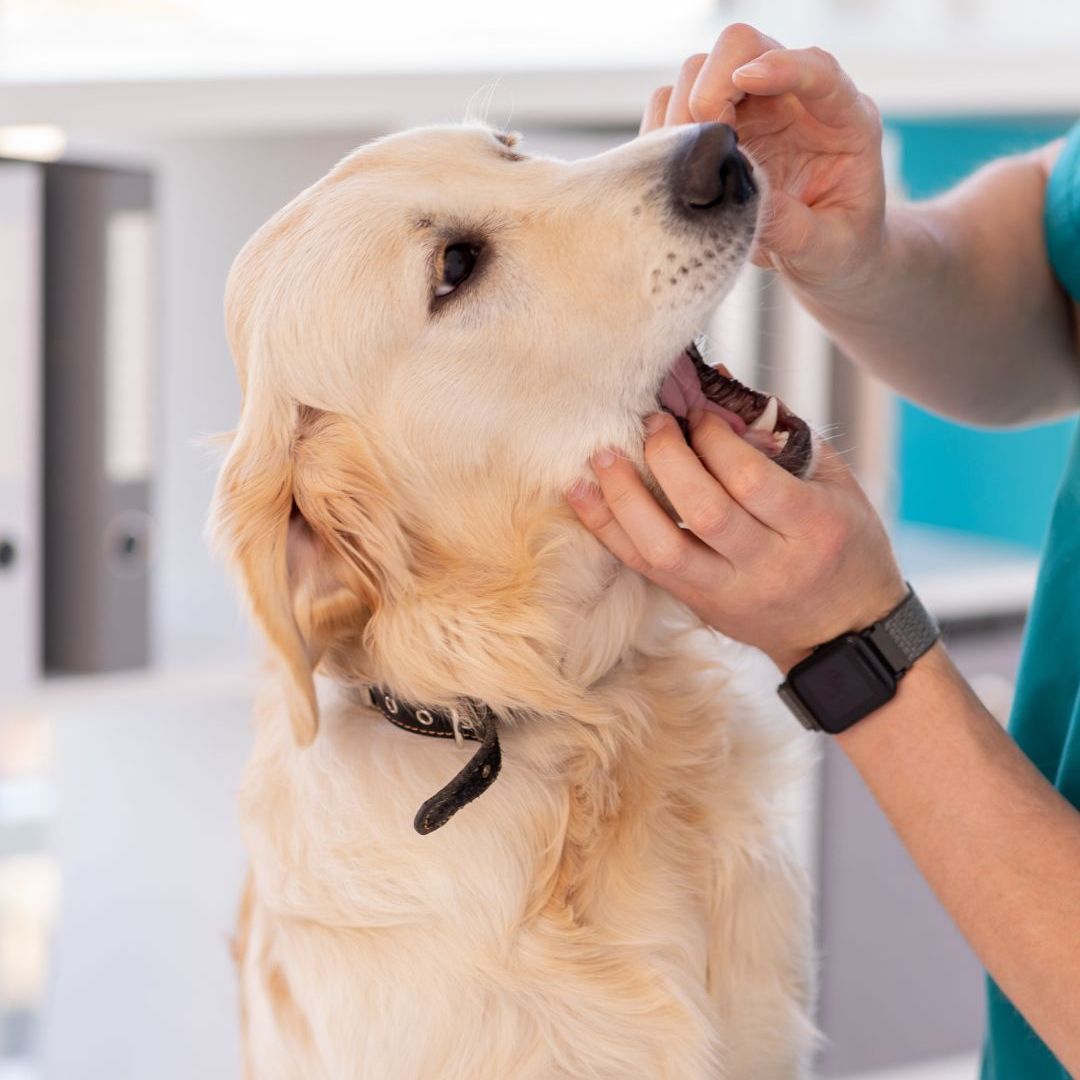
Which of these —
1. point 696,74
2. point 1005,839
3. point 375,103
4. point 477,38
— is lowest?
point 1005,839

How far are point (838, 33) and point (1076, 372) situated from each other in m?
1.26

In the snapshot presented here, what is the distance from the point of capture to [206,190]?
6.35ft

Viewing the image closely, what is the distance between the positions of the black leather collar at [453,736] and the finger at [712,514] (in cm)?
24

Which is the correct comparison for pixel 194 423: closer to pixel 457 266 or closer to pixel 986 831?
pixel 457 266

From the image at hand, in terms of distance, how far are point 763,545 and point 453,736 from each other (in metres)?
0.31

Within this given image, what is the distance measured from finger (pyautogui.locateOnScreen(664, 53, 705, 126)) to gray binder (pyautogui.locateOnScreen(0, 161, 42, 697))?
2.45 ft

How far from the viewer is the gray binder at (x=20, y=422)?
1.48 m

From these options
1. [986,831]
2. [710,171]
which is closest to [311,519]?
[710,171]

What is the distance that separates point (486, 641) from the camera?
1076 mm

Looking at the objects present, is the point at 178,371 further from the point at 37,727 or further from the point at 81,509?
the point at 37,727

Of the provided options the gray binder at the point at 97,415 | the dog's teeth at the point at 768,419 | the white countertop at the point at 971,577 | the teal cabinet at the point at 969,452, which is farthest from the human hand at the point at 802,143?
the teal cabinet at the point at 969,452

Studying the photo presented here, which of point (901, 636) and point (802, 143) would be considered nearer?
point (901, 636)

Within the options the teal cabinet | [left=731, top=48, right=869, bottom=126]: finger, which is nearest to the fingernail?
[left=731, top=48, right=869, bottom=126]: finger

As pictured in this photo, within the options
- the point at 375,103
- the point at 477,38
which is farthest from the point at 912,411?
the point at 375,103
